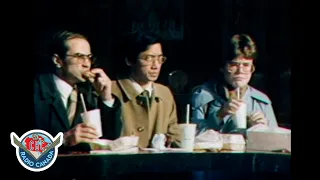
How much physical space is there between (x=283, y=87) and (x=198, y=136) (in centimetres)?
61

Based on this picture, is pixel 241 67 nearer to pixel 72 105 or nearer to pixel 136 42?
pixel 136 42

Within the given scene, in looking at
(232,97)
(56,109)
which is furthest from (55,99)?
(232,97)

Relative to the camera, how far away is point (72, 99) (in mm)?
5258

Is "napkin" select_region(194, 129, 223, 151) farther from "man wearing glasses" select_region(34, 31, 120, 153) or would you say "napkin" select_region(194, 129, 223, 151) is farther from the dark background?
"man wearing glasses" select_region(34, 31, 120, 153)

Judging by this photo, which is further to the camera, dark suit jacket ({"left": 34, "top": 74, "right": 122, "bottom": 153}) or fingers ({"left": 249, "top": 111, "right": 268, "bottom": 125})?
fingers ({"left": 249, "top": 111, "right": 268, "bottom": 125})

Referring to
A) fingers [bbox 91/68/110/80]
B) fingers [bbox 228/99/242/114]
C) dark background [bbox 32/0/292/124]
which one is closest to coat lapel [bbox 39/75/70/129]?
dark background [bbox 32/0/292/124]

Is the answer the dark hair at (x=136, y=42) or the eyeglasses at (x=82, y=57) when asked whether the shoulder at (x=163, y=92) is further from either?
the eyeglasses at (x=82, y=57)

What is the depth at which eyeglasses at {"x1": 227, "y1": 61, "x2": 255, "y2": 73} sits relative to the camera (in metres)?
5.36

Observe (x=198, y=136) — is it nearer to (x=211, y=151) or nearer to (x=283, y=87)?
(x=211, y=151)

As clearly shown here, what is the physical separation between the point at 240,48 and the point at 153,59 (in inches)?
21.2

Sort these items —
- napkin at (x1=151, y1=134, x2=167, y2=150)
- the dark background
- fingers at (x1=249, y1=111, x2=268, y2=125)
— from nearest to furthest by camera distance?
1. the dark background
2. napkin at (x1=151, y1=134, x2=167, y2=150)
3. fingers at (x1=249, y1=111, x2=268, y2=125)

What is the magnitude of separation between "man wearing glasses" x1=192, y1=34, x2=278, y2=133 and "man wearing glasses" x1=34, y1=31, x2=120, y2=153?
21.9 inches

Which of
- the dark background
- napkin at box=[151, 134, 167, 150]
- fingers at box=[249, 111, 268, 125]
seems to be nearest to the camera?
the dark background

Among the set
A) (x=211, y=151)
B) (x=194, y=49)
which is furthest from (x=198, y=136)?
(x=194, y=49)
